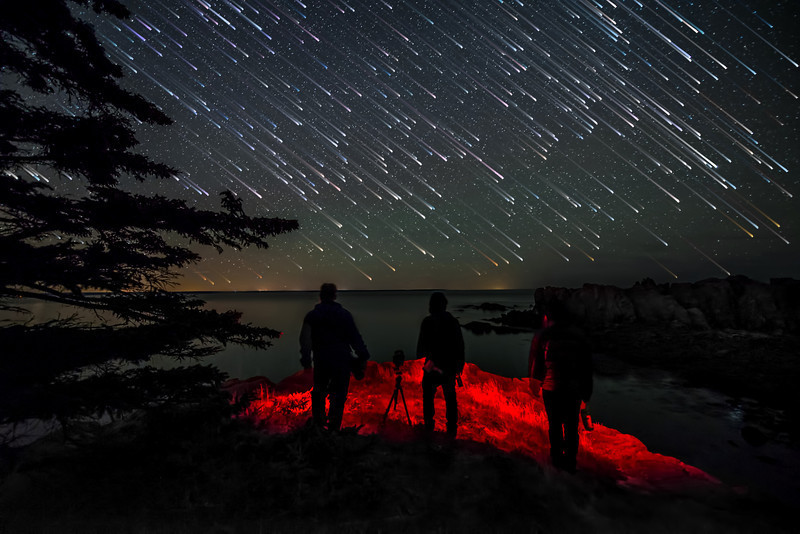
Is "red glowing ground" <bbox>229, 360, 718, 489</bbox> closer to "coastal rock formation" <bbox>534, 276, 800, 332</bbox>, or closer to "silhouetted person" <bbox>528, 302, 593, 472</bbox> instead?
"silhouetted person" <bbox>528, 302, 593, 472</bbox>

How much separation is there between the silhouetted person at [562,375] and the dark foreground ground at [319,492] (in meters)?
0.44

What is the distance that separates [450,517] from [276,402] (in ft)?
19.1

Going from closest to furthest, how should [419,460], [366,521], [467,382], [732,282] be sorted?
1. [366,521]
2. [419,460]
3. [467,382]
4. [732,282]

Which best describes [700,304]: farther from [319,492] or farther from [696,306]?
[319,492]

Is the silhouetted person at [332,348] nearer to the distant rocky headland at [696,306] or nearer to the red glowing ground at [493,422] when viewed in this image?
the red glowing ground at [493,422]

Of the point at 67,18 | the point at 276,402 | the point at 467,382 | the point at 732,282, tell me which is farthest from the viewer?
the point at 732,282

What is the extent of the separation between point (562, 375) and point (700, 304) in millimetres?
31497

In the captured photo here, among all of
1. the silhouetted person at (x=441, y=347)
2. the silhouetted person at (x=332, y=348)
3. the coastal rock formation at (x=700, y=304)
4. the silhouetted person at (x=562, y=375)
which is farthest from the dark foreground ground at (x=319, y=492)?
the coastal rock formation at (x=700, y=304)

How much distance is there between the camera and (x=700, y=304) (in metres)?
27.6

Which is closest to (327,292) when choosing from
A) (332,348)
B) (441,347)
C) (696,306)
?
(332,348)

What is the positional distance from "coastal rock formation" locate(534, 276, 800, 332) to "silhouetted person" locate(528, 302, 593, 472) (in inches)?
652

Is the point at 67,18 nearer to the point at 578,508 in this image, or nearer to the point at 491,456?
the point at 491,456

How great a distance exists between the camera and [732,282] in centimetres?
2752

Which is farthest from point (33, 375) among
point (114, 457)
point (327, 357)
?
point (327, 357)
